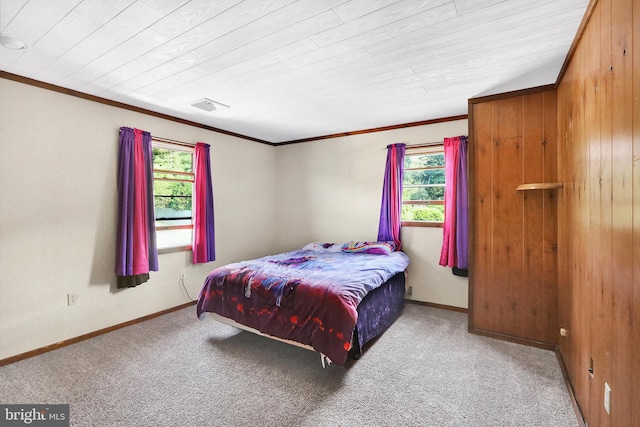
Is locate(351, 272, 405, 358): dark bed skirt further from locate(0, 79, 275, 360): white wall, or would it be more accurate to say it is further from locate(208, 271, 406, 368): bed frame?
locate(0, 79, 275, 360): white wall

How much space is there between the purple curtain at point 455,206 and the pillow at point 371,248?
0.64m

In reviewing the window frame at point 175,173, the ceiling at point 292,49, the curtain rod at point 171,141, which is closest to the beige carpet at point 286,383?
the window frame at point 175,173

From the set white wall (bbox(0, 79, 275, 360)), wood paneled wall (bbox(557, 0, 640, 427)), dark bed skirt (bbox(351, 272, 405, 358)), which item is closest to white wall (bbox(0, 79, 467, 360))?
white wall (bbox(0, 79, 275, 360))

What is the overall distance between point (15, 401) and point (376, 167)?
410 cm

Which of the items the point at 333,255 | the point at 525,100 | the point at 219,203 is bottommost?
the point at 333,255

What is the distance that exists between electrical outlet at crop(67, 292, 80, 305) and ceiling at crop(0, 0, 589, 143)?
1.96m

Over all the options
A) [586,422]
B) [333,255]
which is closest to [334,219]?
[333,255]

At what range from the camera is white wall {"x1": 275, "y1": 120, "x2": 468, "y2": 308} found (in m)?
3.79

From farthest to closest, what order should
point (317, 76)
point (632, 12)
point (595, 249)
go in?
point (317, 76) → point (595, 249) → point (632, 12)

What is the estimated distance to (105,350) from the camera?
265 cm

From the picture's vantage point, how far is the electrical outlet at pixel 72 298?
2789 millimetres

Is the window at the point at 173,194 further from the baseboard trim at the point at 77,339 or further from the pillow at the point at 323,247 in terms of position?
the pillow at the point at 323,247

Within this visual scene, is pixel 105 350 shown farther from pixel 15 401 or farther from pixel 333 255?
pixel 333 255

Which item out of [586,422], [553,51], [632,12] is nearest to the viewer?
[632,12]
